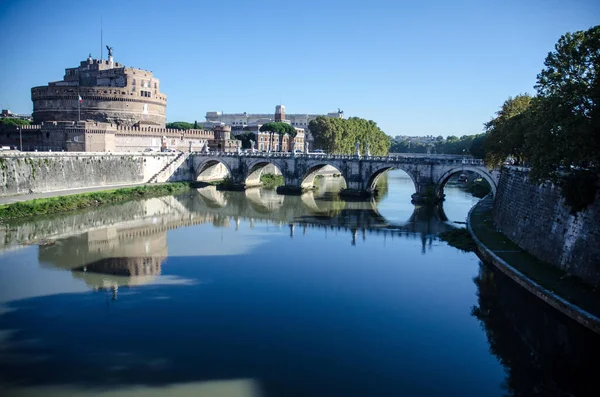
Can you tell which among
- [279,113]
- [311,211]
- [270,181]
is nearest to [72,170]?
[311,211]

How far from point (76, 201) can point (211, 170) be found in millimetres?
20044

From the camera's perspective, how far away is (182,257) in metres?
18.1

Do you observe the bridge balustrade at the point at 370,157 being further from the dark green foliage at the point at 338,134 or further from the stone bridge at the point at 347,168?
the dark green foliage at the point at 338,134

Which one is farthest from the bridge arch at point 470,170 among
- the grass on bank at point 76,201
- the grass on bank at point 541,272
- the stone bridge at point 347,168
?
the grass on bank at point 76,201

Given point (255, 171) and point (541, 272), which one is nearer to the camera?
point (541, 272)

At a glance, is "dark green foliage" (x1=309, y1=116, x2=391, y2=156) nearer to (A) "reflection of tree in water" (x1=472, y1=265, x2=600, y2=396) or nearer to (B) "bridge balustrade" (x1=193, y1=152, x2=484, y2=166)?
(B) "bridge balustrade" (x1=193, y1=152, x2=484, y2=166)

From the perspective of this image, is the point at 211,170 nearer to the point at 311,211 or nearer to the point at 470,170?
the point at 311,211

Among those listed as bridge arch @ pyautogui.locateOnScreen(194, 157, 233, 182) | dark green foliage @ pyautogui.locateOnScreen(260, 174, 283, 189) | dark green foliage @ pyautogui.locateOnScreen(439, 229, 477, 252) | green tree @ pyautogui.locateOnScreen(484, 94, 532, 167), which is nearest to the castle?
bridge arch @ pyautogui.locateOnScreen(194, 157, 233, 182)

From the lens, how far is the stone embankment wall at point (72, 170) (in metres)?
Result: 28.0

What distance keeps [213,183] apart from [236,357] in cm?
3452

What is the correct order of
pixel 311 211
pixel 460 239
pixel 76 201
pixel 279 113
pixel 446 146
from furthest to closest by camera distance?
pixel 446 146 < pixel 279 113 < pixel 311 211 < pixel 76 201 < pixel 460 239

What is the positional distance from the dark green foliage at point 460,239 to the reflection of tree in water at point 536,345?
559cm

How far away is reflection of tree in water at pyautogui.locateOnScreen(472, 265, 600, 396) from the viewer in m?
9.59

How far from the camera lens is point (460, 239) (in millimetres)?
21062
